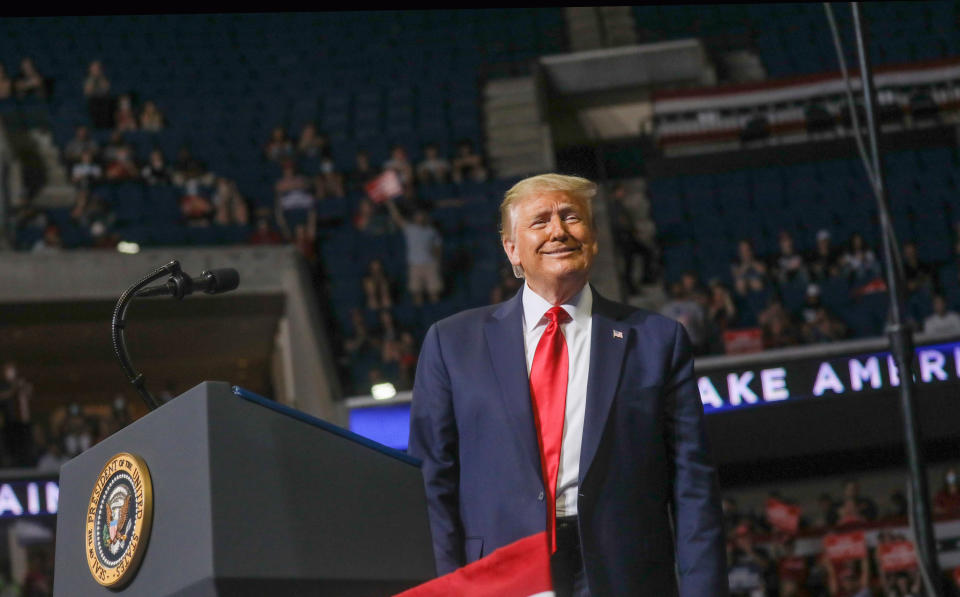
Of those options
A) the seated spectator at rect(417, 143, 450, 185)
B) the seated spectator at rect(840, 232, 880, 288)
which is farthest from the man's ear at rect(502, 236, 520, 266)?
the seated spectator at rect(417, 143, 450, 185)

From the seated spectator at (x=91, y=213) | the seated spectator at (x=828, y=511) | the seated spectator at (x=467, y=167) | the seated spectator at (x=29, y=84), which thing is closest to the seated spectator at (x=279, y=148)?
the seated spectator at (x=467, y=167)

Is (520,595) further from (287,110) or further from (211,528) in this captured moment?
(287,110)

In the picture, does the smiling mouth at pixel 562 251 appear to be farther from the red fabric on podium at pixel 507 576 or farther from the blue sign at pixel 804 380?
the blue sign at pixel 804 380

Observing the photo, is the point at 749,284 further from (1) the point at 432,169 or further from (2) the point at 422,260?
(1) the point at 432,169

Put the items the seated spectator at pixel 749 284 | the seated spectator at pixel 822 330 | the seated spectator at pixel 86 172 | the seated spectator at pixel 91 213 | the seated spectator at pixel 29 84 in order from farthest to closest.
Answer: the seated spectator at pixel 29 84 → the seated spectator at pixel 86 172 → the seated spectator at pixel 91 213 → the seated spectator at pixel 749 284 → the seated spectator at pixel 822 330

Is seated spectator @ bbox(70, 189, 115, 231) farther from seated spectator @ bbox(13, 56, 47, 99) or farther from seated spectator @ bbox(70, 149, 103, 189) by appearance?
seated spectator @ bbox(13, 56, 47, 99)

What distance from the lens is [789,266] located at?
10.1 metres

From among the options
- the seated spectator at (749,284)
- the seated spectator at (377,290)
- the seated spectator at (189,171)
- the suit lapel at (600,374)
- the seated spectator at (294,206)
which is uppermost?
the seated spectator at (189,171)

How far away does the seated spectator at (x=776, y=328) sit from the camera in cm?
870

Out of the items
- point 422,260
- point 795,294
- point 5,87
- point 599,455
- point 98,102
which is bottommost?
point 599,455

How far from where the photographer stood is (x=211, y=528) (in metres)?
1.56

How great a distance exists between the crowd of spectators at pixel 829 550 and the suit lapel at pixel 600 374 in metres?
5.62

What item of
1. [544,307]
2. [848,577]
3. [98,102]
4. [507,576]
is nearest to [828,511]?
[848,577]

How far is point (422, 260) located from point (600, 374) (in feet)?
26.0
